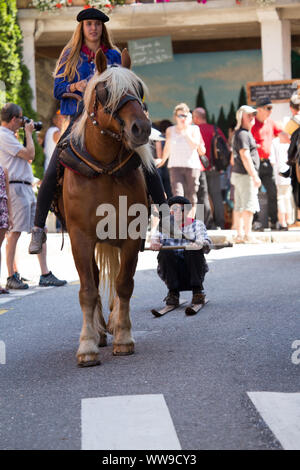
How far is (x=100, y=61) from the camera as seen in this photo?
256 inches

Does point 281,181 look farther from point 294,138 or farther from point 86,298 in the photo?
point 86,298

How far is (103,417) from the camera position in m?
5.04

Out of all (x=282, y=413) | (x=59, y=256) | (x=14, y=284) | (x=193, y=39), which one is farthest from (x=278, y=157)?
(x=282, y=413)

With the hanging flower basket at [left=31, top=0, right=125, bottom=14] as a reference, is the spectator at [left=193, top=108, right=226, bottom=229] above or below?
below

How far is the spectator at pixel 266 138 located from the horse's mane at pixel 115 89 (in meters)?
11.5

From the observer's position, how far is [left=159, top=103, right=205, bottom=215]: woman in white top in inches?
672

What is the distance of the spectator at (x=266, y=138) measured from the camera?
59.4 feet

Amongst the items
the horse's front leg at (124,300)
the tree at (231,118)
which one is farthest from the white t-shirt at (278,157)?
the horse's front leg at (124,300)

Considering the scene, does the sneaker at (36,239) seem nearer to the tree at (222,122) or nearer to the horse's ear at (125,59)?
the horse's ear at (125,59)

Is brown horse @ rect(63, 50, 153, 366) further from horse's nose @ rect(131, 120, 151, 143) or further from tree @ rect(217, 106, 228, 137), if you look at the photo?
tree @ rect(217, 106, 228, 137)

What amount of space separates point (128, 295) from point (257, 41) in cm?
2012

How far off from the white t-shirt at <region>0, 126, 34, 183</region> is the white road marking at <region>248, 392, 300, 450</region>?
23.9 ft

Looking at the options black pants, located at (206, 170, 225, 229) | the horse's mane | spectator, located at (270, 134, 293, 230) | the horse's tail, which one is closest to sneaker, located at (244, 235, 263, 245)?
spectator, located at (270, 134, 293, 230)
